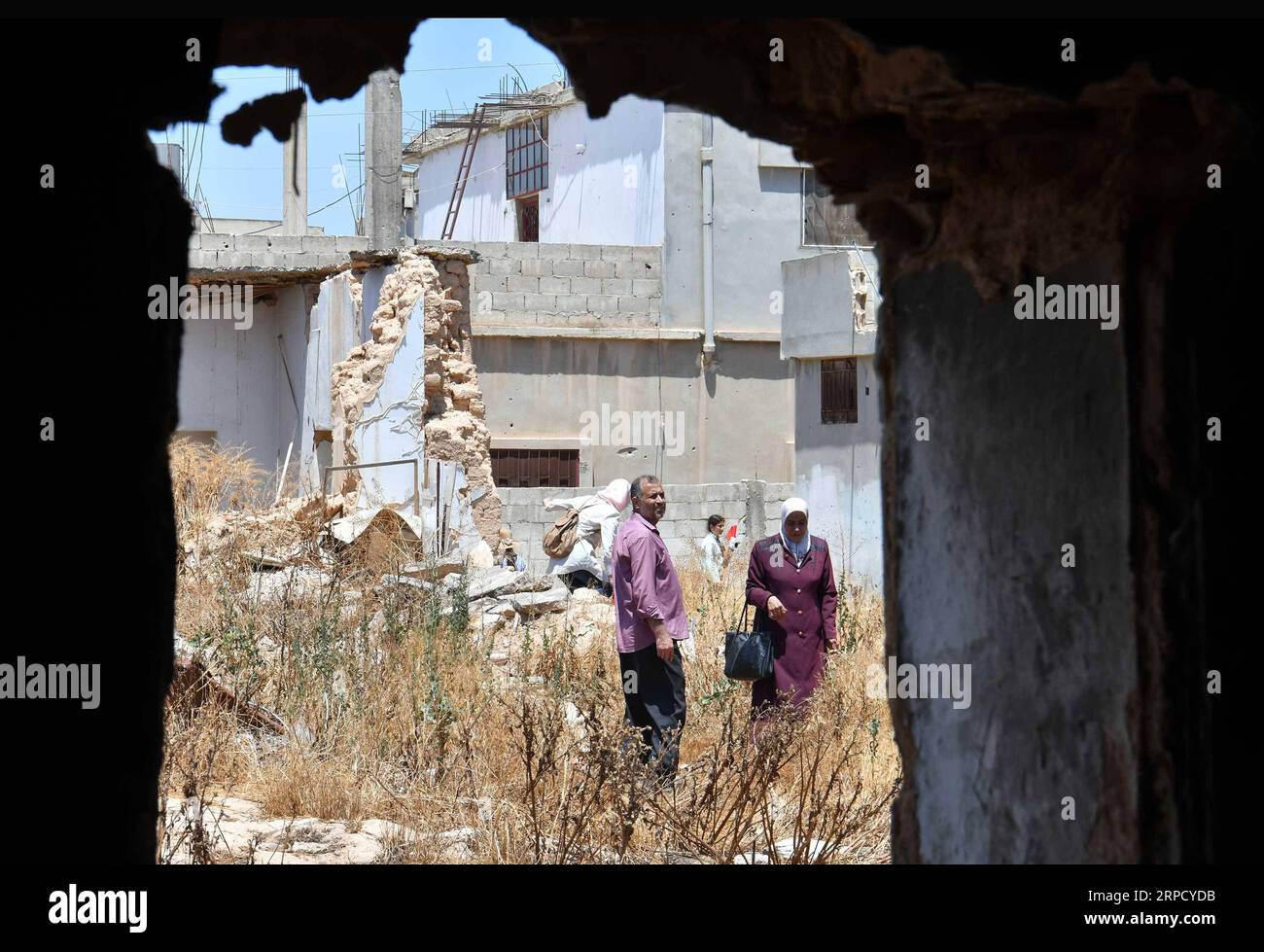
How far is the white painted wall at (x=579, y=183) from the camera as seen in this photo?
88.0 feet

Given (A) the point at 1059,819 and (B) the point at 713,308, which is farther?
(B) the point at 713,308

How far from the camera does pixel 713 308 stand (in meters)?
25.4

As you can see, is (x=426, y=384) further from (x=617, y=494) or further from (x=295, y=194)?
(x=295, y=194)

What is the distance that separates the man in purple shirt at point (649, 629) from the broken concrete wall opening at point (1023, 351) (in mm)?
3557

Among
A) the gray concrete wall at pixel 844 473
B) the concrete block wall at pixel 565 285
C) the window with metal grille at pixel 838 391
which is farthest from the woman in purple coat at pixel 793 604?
the concrete block wall at pixel 565 285

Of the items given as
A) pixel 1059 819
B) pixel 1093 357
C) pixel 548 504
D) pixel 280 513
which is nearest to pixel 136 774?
pixel 1059 819

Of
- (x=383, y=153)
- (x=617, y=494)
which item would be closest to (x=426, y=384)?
(x=617, y=494)

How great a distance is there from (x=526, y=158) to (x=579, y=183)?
2721mm

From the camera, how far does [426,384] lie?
570 inches

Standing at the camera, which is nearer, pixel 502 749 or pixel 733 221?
pixel 502 749

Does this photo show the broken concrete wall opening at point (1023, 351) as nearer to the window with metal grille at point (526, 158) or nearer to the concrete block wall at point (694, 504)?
the concrete block wall at point (694, 504)

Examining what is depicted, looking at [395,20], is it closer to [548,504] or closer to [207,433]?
[548,504]

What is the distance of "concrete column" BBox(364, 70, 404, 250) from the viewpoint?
20.1 metres
